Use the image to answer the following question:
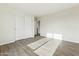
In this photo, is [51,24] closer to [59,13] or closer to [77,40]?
[59,13]

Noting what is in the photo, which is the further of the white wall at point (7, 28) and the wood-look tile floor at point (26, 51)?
the white wall at point (7, 28)

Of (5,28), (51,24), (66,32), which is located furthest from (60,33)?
(5,28)

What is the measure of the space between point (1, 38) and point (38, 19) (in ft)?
19.1

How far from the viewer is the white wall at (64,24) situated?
547 centimetres

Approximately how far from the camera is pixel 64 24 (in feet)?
20.6

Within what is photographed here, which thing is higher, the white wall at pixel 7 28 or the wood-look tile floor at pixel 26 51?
the white wall at pixel 7 28

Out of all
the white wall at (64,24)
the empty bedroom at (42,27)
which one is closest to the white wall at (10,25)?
the empty bedroom at (42,27)

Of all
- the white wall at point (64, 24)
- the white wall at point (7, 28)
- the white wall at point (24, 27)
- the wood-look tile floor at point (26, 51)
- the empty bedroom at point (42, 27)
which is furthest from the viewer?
the white wall at point (24, 27)

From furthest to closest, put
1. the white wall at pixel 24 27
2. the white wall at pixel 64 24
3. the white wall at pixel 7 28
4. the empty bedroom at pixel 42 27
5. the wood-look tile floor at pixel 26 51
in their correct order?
the white wall at pixel 24 27 → the white wall at pixel 64 24 → the white wall at pixel 7 28 → the empty bedroom at pixel 42 27 → the wood-look tile floor at pixel 26 51

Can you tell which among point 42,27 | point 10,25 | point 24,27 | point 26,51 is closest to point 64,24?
point 42,27

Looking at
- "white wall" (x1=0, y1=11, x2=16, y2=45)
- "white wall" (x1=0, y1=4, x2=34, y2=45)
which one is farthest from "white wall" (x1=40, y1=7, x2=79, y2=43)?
"white wall" (x1=0, y1=11, x2=16, y2=45)

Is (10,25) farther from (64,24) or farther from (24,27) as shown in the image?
(64,24)

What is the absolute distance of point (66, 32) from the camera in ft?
20.1

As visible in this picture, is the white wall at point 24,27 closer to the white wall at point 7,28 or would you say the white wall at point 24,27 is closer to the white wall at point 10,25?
the white wall at point 10,25
